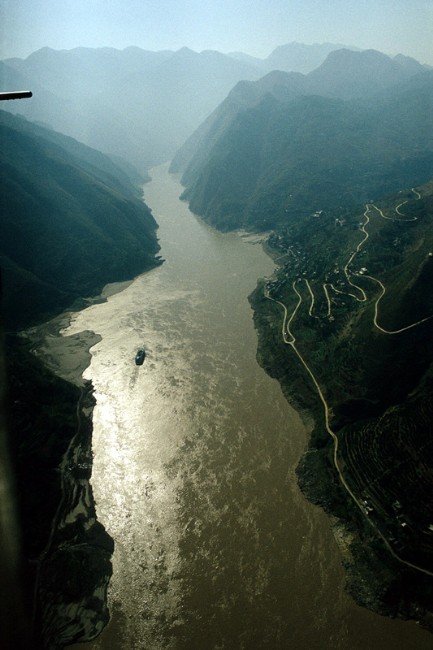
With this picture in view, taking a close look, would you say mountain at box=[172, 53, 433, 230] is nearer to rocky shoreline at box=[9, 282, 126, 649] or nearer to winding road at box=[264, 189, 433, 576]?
winding road at box=[264, 189, 433, 576]

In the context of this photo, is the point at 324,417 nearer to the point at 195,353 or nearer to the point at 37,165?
the point at 195,353

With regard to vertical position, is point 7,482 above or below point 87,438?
above

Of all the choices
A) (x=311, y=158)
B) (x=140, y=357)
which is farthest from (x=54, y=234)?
(x=311, y=158)

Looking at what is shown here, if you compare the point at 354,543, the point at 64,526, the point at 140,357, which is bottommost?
the point at 64,526

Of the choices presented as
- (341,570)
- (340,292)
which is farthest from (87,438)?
(340,292)

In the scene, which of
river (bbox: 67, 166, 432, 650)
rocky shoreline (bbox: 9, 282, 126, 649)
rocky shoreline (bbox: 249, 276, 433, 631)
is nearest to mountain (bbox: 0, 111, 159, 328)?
river (bbox: 67, 166, 432, 650)

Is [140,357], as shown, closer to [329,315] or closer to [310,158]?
[329,315]

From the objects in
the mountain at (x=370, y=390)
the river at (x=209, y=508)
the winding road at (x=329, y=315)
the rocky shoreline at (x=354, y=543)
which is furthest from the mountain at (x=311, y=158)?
the rocky shoreline at (x=354, y=543)
